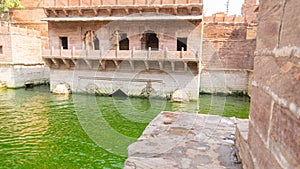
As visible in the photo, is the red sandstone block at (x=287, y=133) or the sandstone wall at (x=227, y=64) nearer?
the red sandstone block at (x=287, y=133)

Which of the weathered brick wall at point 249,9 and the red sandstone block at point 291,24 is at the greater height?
the weathered brick wall at point 249,9

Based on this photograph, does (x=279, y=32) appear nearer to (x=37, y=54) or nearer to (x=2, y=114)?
(x=2, y=114)

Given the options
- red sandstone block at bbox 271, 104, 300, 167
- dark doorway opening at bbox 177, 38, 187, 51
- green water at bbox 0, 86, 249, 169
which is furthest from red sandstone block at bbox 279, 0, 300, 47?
dark doorway opening at bbox 177, 38, 187, 51

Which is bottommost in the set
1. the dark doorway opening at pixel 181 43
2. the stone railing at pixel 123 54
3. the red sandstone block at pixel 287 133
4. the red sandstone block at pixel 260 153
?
the red sandstone block at pixel 260 153

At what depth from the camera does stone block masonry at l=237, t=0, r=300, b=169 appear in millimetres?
995

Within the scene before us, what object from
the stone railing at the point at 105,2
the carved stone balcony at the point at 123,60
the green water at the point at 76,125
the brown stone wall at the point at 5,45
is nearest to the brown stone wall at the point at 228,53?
the green water at the point at 76,125

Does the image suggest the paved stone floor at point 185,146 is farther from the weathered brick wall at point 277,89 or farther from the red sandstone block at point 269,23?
the red sandstone block at point 269,23

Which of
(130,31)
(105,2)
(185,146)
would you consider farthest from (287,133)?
(105,2)

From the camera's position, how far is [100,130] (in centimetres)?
747

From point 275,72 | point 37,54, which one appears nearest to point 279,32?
point 275,72

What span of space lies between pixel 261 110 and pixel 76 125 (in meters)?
7.49

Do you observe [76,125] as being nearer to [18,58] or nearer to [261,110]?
[261,110]

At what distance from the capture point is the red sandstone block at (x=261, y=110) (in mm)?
1396

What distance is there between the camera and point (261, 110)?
5.12ft
